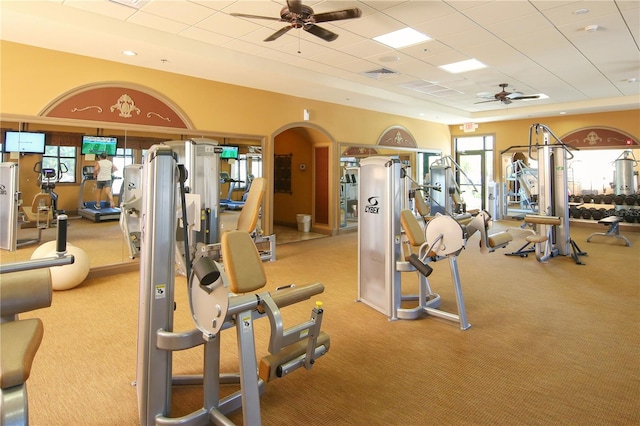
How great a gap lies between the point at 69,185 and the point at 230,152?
2.44 m

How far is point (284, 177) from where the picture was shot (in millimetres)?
9922

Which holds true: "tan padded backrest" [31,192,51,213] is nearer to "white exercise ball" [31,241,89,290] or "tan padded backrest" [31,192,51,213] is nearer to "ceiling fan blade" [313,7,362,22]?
"white exercise ball" [31,241,89,290]

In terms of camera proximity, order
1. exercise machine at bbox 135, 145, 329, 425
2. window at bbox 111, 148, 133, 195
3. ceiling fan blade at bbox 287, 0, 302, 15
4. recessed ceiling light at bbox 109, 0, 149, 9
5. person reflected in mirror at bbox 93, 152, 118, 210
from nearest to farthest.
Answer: exercise machine at bbox 135, 145, 329, 425 < ceiling fan blade at bbox 287, 0, 302, 15 < recessed ceiling light at bbox 109, 0, 149, 9 < person reflected in mirror at bbox 93, 152, 118, 210 < window at bbox 111, 148, 133, 195

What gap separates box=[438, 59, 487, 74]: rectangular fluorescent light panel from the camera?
6101 millimetres

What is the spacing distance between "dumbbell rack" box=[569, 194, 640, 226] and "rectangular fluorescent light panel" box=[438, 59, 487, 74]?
5.58 metres

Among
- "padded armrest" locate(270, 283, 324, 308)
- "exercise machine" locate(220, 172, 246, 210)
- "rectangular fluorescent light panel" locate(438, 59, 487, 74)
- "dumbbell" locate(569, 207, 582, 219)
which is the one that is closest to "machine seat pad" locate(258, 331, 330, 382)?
"padded armrest" locate(270, 283, 324, 308)

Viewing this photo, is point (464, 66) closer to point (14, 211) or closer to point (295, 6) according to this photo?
point (295, 6)

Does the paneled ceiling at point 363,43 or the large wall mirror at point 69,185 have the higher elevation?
the paneled ceiling at point 363,43

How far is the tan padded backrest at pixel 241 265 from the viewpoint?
2170 mm

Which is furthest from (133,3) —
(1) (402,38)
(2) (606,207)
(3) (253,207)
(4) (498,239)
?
(2) (606,207)

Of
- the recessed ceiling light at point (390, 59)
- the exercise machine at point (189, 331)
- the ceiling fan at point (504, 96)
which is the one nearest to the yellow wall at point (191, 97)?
the recessed ceiling light at point (390, 59)

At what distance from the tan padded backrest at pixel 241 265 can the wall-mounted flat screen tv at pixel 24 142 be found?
12.3 feet

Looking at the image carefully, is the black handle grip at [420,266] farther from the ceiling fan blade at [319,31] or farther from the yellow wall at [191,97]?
the yellow wall at [191,97]

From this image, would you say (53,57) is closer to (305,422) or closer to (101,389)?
(101,389)
